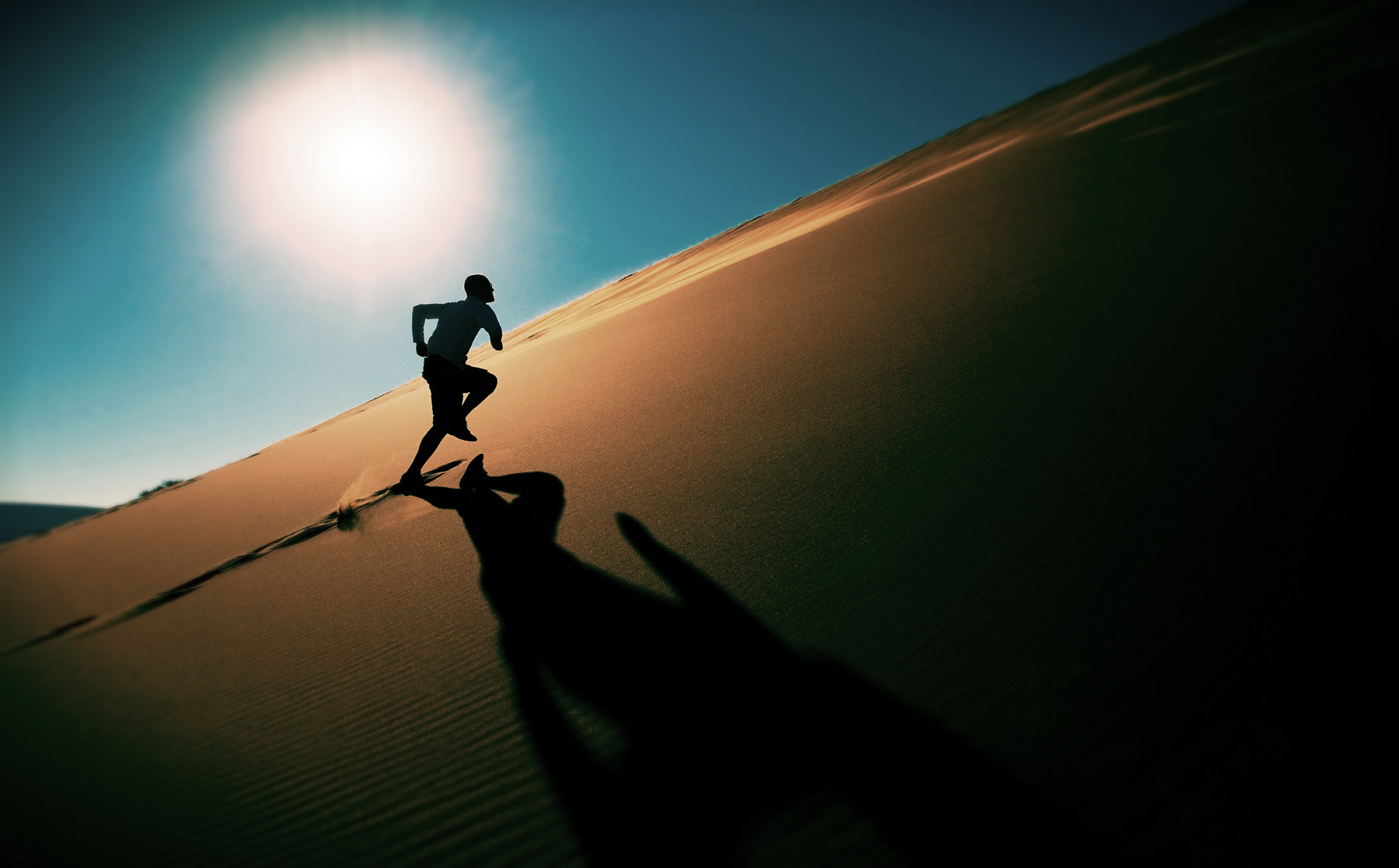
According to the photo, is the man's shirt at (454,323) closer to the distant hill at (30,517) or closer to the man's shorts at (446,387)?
the man's shorts at (446,387)

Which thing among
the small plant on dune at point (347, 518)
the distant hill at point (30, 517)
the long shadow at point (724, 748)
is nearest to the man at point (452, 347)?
the small plant on dune at point (347, 518)

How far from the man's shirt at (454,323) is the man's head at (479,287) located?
0.04m

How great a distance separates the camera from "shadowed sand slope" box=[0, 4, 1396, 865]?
114 cm

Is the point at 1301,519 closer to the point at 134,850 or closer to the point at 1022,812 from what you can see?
the point at 1022,812

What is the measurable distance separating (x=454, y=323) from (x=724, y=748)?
10.6 feet

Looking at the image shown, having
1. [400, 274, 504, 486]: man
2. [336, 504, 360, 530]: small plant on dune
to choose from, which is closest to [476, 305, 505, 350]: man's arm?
[400, 274, 504, 486]: man

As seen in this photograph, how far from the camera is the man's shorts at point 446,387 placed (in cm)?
351

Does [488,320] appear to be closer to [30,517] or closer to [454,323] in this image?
[454,323]

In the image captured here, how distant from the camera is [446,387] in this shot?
3.55m

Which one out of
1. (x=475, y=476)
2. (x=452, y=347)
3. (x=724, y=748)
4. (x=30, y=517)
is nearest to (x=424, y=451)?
(x=475, y=476)

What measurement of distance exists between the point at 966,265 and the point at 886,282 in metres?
0.71

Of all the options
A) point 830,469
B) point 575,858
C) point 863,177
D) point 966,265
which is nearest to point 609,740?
point 575,858

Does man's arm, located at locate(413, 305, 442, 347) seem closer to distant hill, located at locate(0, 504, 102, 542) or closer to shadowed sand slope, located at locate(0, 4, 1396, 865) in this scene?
shadowed sand slope, located at locate(0, 4, 1396, 865)

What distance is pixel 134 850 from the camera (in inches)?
58.1
